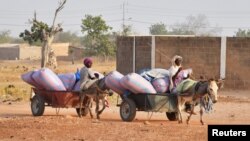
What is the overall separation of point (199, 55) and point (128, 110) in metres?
13.0

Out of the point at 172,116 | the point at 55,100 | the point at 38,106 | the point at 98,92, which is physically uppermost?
the point at 98,92

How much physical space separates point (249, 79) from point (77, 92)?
12.8 m

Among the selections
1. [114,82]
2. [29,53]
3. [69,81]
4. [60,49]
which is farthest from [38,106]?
[60,49]

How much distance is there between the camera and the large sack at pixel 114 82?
60.2ft

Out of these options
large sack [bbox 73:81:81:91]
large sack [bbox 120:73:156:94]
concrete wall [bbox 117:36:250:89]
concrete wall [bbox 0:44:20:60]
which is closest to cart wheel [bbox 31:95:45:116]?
large sack [bbox 73:81:81:91]

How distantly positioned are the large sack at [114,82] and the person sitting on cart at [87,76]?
2.62 feet

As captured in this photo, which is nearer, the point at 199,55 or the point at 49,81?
the point at 49,81

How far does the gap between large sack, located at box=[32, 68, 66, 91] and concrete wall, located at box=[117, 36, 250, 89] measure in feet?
39.1

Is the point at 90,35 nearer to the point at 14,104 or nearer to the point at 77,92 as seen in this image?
the point at 14,104

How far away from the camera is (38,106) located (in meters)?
20.0

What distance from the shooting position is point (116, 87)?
60.4 ft

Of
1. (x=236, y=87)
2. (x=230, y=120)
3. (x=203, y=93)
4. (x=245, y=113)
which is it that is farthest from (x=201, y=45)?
(x=203, y=93)

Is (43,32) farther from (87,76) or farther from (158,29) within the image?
(158,29)

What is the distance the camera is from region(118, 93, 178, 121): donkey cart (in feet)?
58.0
